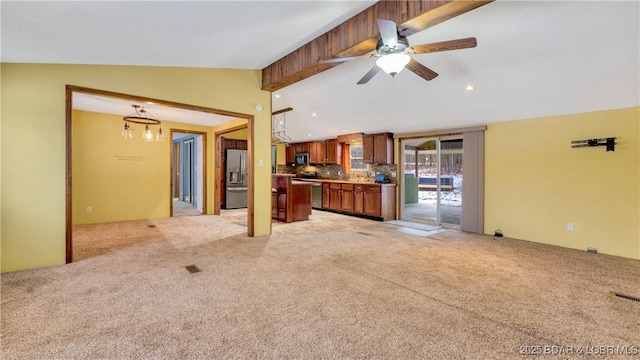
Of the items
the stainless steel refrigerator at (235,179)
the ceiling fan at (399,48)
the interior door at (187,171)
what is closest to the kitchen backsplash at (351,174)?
the stainless steel refrigerator at (235,179)

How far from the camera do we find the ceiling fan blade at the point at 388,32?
7.07 ft

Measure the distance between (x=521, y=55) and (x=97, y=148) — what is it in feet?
25.1

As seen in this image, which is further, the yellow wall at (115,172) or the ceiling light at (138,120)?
the yellow wall at (115,172)

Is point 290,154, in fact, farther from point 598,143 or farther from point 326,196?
point 598,143

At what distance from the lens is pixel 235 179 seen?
809 cm

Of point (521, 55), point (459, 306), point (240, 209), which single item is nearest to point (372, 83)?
point (521, 55)

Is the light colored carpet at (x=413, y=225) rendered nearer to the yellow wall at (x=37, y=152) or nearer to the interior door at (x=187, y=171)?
the yellow wall at (x=37, y=152)

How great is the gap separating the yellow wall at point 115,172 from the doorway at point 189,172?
1.40 ft

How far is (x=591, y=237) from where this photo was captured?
4180 millimetres

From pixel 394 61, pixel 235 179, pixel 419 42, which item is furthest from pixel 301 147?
pixel 394 61

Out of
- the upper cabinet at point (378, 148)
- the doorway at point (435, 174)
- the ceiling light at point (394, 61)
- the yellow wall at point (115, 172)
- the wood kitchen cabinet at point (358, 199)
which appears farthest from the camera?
the wood kitchen cabinet at point (358, 199)

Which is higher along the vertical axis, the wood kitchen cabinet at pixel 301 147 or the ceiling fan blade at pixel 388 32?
the ceiling fan blade at pixel 388 32

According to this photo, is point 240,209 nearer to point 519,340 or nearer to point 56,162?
point 56,162

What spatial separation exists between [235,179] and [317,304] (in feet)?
20.6
